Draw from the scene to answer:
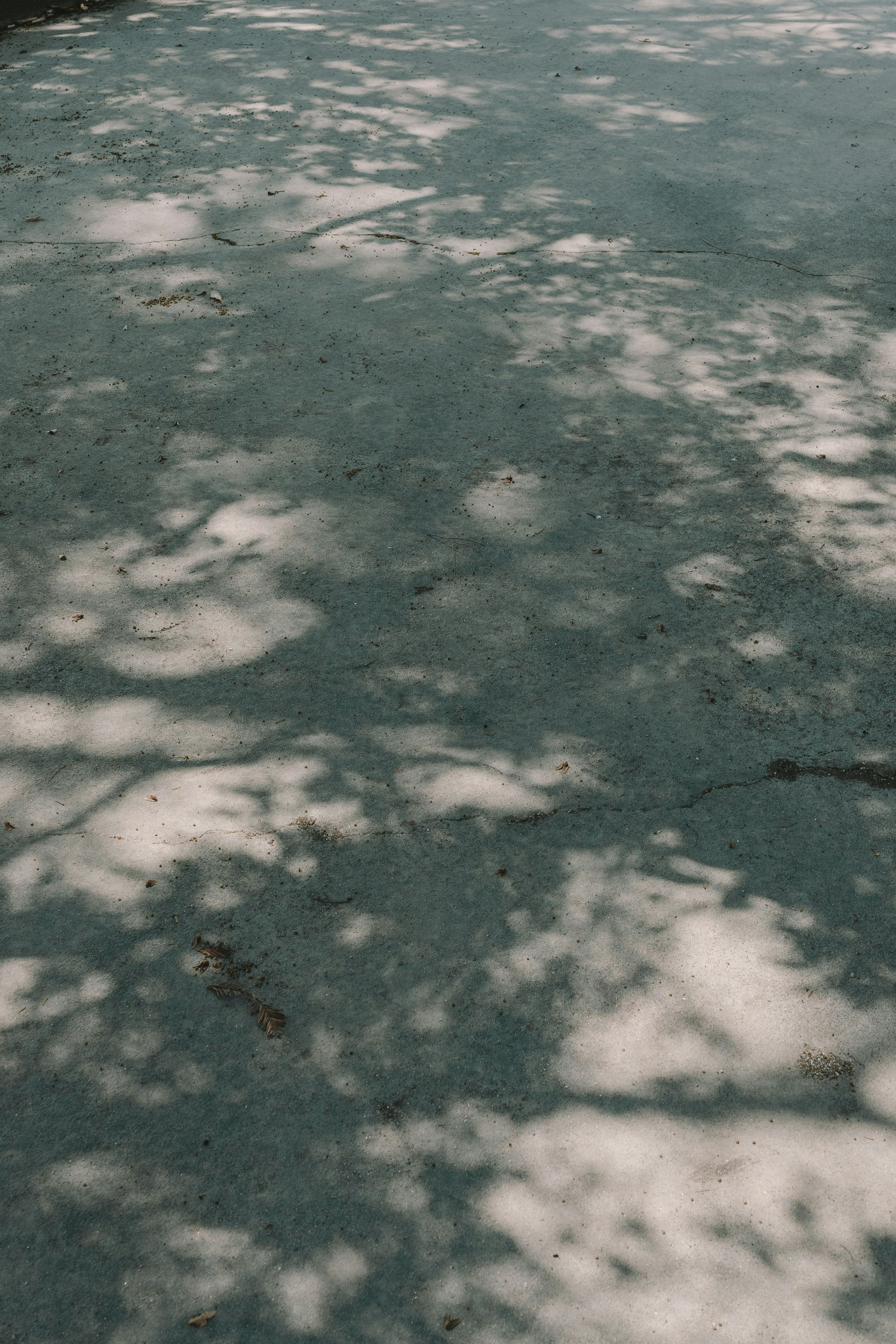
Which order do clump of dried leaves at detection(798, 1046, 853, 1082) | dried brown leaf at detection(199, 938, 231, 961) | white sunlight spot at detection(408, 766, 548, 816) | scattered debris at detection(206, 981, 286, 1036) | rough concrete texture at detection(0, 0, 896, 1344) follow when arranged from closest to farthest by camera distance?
rough concrete texture at detection(0, 0, 896, 1344)
clump of dried leaves at detection(798, 1046, 853, 1082)
scattered debris at detection(206, 981, 286, 1036)
dried brown leaf at detection(199, 938, 231, 961)
white sunlight spot at detection(408, 766, 548, 816)

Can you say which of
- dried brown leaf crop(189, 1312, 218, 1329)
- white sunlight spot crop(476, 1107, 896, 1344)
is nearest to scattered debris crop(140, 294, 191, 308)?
white sunlight spot crop(476, 1107, 896, 1344)

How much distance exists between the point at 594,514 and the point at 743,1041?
263 cm

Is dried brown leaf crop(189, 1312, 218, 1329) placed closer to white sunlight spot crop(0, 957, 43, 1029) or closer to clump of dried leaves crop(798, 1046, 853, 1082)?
white sunlight spot crop(0, 957, 43, 1029)

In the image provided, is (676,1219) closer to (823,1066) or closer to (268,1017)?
(823,1066)

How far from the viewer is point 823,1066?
2861 millimetres

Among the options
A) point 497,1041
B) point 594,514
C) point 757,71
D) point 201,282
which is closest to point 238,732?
point 497,1041

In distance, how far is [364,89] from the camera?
9008 mm

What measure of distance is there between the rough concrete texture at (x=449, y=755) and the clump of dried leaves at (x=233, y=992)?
0.07 feet

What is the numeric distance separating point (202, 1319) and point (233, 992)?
86 centimetres

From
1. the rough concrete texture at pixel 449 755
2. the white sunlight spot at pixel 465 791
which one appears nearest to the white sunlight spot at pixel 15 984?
the rough concrete texture at pixel 449 755

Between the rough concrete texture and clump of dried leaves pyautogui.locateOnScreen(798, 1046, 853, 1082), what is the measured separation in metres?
0.01

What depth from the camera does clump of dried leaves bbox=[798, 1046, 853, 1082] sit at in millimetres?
2840

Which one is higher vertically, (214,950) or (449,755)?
(449,755)

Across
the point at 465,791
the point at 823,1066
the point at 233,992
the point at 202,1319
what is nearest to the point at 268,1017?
the point at 233,992
